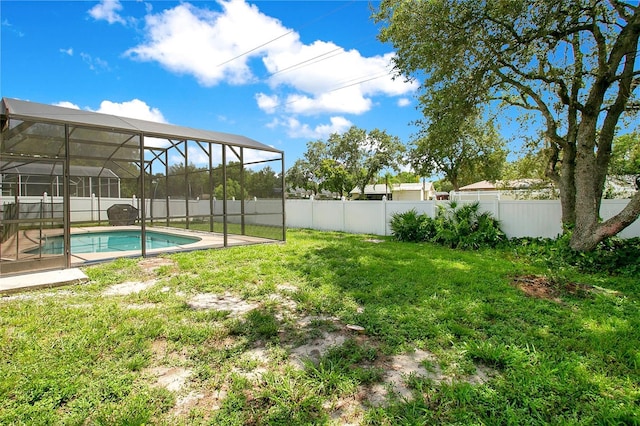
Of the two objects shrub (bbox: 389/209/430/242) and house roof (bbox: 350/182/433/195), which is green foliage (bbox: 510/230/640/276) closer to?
shrub (bbox: 389/209/430/242)

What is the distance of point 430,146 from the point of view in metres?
7.68

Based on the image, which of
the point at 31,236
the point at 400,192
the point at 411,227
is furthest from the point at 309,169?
the point at 31,236

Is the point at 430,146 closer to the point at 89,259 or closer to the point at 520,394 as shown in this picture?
the point at 520,394

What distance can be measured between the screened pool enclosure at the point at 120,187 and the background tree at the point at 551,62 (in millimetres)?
4348

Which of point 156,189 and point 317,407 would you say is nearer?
point 317,407

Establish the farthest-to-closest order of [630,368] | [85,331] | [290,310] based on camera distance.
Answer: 1. [290,310]
2. [85,331]
3. [630,368]

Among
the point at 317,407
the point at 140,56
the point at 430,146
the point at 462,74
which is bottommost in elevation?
the point at 317,407

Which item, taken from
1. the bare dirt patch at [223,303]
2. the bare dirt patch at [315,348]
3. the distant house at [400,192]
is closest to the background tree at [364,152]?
the distant house at [400,192]

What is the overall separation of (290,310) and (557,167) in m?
8.08

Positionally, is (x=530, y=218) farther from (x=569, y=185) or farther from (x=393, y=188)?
(x=393, y=188)

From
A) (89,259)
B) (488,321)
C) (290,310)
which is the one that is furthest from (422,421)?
(89,259)

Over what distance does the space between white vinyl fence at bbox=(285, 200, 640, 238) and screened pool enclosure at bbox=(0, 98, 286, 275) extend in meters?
2.94

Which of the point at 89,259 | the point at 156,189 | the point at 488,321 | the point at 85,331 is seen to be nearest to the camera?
the point at 85,331

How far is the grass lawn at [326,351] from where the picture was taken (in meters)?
1.85
